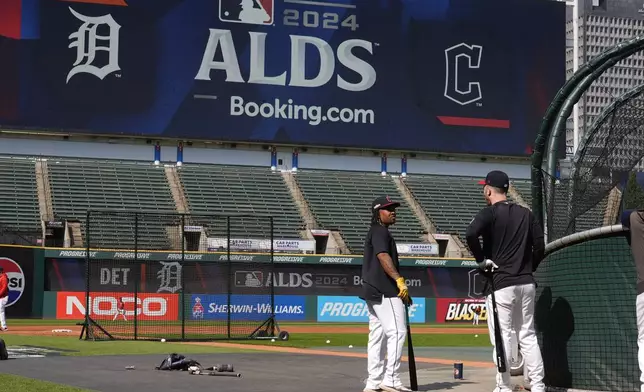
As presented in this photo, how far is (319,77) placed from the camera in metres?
53.0

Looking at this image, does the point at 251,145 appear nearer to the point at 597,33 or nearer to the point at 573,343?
the point at 573,343

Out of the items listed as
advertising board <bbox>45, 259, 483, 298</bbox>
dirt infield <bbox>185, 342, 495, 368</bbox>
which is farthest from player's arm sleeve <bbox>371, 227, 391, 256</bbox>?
advertising board <bbox>45, 259, 483, 298</bbox>

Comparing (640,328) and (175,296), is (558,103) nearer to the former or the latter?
(640,328)

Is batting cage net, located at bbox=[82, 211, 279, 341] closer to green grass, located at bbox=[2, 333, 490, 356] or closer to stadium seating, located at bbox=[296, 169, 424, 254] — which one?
green grass, located at bbox=[2, 333, 490, 356]

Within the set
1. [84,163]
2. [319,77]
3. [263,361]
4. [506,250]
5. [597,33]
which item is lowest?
[263,361]

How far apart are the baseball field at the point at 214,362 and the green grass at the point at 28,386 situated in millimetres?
10

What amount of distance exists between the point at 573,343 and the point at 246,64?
42.8 metres

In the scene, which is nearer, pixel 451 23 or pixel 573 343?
pixel 573 343

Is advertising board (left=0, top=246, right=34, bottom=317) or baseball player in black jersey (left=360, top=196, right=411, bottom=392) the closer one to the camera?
baseball player in black jersey (left=360, top=196, right=411, bottom=392)

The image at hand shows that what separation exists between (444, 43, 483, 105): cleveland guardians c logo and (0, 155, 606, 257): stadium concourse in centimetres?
496

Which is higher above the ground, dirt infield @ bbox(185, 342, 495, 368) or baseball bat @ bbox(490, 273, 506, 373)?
baseball bat @ bbox(490, 273, 506, 373)

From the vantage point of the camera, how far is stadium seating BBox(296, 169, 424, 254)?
5062 centimetres

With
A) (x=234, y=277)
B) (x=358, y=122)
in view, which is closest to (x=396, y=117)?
(x=358, y=122)

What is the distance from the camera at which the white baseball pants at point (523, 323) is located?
9.21 m
